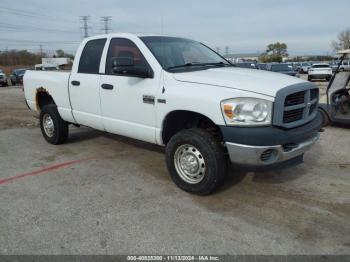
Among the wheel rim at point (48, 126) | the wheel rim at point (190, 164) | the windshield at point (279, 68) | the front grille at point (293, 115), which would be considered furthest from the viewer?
the windshield at point (279, 68)

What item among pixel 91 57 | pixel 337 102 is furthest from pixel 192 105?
pixel 337 102

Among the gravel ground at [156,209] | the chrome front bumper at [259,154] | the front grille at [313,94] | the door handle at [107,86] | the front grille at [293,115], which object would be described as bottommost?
the gravel ground at [156,209]

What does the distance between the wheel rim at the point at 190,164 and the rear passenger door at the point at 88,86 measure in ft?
5.40

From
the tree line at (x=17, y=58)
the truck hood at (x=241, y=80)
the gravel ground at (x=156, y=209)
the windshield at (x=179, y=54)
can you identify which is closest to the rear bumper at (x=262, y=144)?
the truck hood at (x=241, y=80)

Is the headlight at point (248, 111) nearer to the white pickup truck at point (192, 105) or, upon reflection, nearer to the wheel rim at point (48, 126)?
the white pickup truck at point (192, 105)

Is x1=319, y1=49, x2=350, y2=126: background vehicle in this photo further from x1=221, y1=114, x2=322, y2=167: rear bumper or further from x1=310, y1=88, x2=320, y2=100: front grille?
x1=221, y1=114, x2=322, y2=167: rear bumper

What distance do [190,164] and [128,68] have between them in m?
1.40

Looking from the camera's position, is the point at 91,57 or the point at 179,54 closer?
the point at 179,54

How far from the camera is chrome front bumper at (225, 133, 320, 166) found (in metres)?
3.55

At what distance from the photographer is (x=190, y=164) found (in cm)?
413

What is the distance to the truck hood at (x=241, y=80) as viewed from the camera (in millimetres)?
3613

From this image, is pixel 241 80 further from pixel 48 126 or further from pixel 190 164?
pixel 48 126

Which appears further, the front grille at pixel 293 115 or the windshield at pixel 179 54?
the windshield at pixel 179 54

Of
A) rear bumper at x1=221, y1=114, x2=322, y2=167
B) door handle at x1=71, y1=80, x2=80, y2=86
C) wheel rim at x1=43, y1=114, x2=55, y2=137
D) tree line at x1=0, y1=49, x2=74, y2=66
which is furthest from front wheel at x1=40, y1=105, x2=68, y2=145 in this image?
tree line at x1=0, y1=49, x2=74, y2=66
